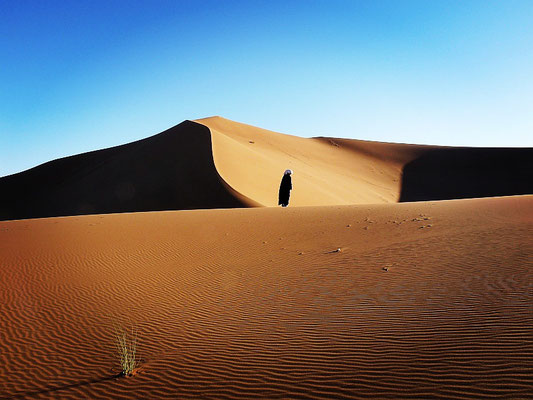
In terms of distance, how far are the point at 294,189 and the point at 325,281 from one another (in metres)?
25.8

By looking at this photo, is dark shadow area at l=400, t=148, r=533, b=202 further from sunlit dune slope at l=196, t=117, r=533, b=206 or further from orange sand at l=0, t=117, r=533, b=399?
orange sand at l=0, t=117, r=533, b=399

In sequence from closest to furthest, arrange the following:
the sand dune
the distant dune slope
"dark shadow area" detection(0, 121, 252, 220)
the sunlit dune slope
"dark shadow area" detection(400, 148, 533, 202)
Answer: the sand dune < "dark shadow area" detection(0, 121, 252, 220) < the distant dune slope < the sunlit dune slope < "dark shadow area" detection(400, 148, 533, 202)

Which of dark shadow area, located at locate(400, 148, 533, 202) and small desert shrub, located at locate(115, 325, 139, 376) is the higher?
dark shadow area, located at locate(400, 148, 533, 202)

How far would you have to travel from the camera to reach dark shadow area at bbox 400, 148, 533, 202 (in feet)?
166

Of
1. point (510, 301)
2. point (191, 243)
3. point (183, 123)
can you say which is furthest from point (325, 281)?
point (183, 123)

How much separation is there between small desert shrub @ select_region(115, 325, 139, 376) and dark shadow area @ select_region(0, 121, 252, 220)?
20.9 metres

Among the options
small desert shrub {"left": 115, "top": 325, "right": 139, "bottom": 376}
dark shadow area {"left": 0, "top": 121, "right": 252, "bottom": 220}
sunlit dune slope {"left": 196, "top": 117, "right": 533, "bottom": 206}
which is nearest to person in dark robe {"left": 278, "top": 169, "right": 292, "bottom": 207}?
dark shadow area {"left": 0, "top": 121, "right": 252, "bottom": 220}

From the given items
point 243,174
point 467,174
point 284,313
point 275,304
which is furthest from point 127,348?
point 467,174

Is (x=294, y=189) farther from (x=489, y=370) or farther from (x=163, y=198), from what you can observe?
(x=489, y=370)

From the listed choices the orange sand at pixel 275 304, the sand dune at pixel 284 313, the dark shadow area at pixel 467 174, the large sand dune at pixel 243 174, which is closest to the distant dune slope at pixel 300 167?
the large sand dune at pixel 243 174

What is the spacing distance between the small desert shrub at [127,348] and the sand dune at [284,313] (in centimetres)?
13

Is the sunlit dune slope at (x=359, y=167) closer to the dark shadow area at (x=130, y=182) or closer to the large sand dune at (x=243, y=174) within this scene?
the large sand dune at (x=243, y=174)

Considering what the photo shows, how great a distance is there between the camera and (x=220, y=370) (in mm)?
4262

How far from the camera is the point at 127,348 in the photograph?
5.06 m
